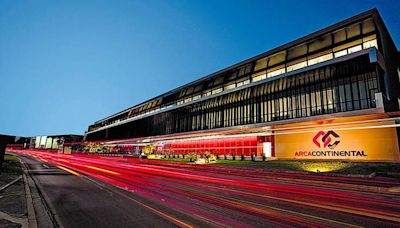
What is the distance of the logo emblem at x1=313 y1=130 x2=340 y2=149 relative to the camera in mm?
27311

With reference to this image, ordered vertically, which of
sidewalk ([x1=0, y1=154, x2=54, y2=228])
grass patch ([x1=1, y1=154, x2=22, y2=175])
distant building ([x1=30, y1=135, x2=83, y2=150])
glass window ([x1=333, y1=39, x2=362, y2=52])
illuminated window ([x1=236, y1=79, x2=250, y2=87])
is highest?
glass window ([x1=333, y1=39, x2=362, y2=52])

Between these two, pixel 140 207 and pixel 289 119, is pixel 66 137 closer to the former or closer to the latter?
pixel 289 119

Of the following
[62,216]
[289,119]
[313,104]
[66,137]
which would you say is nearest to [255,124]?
[289,119]

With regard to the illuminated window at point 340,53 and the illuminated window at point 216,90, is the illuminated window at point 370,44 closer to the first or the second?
the illuminated window at point 340,53

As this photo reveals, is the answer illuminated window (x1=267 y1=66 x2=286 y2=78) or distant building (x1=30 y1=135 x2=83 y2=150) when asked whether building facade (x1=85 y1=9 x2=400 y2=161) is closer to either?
illuminated window (x1=267 y1=66 x2=286 y2=78)

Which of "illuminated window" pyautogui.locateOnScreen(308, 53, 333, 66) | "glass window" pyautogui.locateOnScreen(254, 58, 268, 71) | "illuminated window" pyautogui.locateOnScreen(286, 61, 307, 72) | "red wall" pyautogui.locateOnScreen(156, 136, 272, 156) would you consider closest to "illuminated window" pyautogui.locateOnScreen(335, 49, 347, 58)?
"illuminated window" pyautogui.locateOnScreen(308, 53, 333, 66)

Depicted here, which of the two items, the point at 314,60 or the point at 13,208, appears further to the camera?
the point at 314,60

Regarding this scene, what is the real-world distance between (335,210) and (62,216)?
27.9 feet

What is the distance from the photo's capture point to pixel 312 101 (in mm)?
28312

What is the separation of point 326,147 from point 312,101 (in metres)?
5.73

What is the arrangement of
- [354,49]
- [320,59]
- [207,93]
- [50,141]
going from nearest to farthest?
[354,49] < [320,59] < [207,93] < [50,141]

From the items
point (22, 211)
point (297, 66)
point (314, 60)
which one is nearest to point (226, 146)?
point (297, 66)

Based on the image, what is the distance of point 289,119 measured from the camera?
2919 centimetres

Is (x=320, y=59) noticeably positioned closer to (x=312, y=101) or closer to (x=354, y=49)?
(x=354, y=49)
